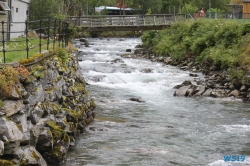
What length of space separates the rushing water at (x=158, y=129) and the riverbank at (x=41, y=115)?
67cm

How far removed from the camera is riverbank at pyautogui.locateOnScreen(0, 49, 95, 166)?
933cm

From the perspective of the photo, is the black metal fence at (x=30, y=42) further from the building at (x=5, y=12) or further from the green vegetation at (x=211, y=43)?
the green vegetation at (x=211, y=43)

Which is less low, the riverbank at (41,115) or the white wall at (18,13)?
the white wall at (18,13)

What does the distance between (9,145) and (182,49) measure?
3115cm

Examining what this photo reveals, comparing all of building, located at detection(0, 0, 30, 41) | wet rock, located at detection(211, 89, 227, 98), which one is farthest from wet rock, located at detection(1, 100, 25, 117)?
wet rock, located at detection(211, 89, 227, 98)

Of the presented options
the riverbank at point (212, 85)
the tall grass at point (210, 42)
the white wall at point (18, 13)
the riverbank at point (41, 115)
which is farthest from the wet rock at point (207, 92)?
the white wall at point (18, 13)

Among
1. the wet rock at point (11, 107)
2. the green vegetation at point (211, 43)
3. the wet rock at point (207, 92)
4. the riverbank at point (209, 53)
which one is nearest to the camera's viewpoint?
the wet rock at point (11, 107)

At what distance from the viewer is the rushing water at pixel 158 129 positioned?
12359 millimetres

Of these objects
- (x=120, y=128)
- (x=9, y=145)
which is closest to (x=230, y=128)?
(x=120, y=128)

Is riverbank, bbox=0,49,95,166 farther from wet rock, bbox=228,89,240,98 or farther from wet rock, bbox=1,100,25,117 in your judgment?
wet rock, bbox=228,89,240,98

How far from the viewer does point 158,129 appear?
51.8ft

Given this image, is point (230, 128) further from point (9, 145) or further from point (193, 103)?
point (9, 145)

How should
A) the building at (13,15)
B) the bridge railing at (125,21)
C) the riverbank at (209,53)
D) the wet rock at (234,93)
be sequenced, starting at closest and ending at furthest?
the wet rock at (234,93) < the riverbank at (209,53) < the building at (13,15) < the bridge railing at (125,21)

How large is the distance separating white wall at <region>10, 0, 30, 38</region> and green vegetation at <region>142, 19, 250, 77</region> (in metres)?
13.6
